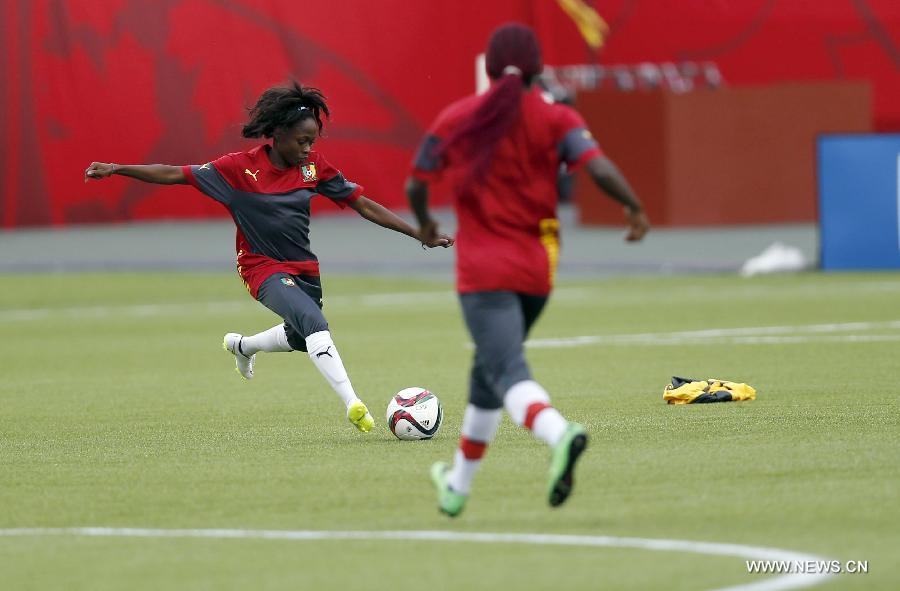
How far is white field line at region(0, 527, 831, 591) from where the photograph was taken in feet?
22.8

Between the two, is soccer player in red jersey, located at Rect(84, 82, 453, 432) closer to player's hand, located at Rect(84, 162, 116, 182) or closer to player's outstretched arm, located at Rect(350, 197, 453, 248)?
player's outstretched arm, located at Rect(350, 197, 453, 248)

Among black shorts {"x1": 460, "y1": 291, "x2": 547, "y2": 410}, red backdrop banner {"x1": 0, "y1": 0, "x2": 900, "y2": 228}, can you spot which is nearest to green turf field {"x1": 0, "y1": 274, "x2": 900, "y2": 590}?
black shorts {"x1": 460, "y1": 291, "x2": 547, "y2": 410}

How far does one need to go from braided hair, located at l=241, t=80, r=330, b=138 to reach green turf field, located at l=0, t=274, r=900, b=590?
1957 mm

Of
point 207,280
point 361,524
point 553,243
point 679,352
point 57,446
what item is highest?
point 553,243

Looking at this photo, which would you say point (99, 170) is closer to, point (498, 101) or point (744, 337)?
point (498, 101)

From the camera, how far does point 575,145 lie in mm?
8328

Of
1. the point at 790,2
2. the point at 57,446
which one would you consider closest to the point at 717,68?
the point at 790,2

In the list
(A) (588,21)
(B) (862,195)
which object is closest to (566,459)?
(B) (862,195)

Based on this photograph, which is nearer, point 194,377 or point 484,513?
point 484,513

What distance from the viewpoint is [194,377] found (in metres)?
16.4

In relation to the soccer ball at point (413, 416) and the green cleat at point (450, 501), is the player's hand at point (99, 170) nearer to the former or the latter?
the soccer ball at point (413, 416)

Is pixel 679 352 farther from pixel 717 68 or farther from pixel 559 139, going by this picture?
pixel 717 68

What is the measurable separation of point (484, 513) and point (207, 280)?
20.0 m

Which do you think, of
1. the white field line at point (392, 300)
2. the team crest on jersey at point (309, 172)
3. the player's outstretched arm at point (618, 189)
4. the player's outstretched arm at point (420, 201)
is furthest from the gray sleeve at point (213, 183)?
the white field line at point (392, 300)
